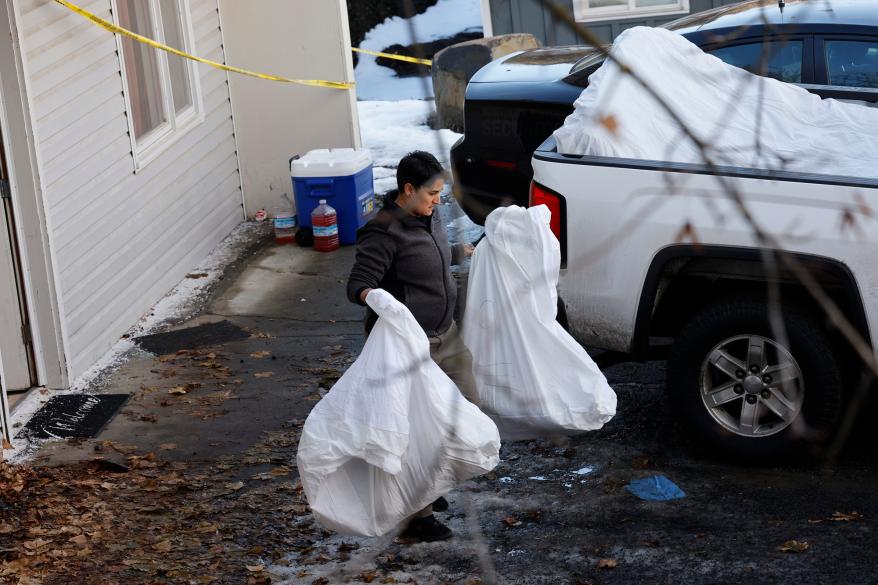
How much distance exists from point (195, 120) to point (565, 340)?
5289 millimetres

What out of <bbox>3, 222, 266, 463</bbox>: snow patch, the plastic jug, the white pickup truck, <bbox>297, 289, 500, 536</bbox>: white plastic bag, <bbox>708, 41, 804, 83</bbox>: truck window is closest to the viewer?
<bbox>297, 289, 500, 536</bbox>: white plastic bag

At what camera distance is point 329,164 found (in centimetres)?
968

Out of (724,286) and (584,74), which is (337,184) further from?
(724,286)

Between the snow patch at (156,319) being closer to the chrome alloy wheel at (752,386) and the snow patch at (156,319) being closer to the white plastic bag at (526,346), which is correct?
the white plastic bag at (526,346)

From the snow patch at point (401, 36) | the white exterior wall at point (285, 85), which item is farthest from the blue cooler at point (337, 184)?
the snow patch at point (401, 36)

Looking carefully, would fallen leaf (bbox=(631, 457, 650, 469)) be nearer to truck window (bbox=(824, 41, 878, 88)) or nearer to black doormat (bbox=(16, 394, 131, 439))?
truck window (bbox=(824, 41, 878, 88))

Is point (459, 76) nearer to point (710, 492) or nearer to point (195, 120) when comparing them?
point (195, 120)

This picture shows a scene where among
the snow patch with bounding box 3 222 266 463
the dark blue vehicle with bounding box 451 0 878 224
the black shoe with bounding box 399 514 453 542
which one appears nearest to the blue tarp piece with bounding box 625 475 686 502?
the black shoe with bounding box 399 514 453 542

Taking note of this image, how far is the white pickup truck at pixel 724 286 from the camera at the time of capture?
16.7ft

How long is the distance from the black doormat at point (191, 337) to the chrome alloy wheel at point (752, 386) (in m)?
3.62

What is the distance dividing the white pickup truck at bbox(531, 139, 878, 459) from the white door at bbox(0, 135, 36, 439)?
10.3ft

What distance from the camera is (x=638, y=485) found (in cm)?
543

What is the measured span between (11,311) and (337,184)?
3554 mm

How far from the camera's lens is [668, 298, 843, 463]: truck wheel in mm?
5242
